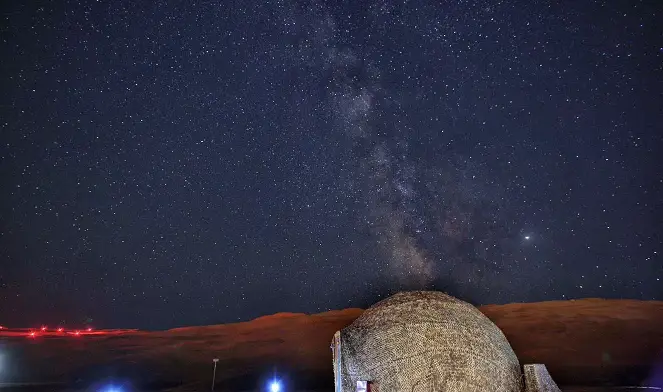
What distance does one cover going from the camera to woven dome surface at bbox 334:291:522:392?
7637 mm

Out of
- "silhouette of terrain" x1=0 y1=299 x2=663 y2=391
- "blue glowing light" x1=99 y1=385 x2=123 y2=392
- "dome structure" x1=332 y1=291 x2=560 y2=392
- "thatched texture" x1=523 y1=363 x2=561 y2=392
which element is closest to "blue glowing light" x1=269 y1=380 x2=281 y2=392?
"silhouette of terrain" x1=0 y1=299 x2=663 y2=391

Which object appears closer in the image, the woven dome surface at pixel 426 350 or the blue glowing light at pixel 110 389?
the woven dome surface at pixel 426 350

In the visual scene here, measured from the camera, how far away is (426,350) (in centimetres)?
792

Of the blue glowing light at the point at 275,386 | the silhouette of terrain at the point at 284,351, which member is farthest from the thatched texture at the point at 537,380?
the blue glowing light at the point at 275,386

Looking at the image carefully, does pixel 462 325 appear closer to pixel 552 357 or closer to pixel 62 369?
pixel 552 357

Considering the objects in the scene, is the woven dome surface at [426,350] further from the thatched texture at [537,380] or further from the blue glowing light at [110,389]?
the blue glowing light at [110,389]

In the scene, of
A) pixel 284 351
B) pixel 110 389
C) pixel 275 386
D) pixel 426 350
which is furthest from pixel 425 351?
pixel 284 351

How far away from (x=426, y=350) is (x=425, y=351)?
1.1 inches

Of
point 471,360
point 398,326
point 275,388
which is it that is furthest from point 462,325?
point 275,388

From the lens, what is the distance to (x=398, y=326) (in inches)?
334

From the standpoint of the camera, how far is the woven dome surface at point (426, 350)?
25.1ft

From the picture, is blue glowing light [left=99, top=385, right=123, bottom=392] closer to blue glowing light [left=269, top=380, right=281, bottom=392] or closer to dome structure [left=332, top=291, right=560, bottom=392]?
blue glowing light [left=269, top=380, right=281, bottom=392]

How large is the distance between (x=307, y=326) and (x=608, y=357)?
23.6m

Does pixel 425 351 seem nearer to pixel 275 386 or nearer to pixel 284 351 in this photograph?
pixel 275 386
